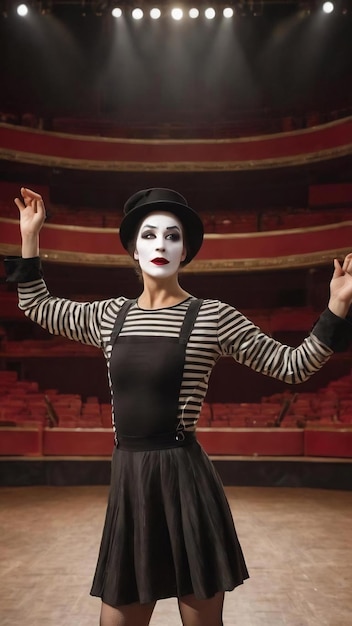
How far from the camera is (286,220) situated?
11.2 metres

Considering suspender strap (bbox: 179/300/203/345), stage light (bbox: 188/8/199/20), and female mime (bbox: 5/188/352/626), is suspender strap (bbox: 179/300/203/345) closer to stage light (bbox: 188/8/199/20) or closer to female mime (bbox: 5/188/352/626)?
female mime (bbox: 5/188/352/626)

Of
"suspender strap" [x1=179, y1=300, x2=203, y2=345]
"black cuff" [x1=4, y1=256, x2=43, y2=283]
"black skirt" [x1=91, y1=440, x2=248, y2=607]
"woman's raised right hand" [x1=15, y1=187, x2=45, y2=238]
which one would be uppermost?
"woman's raised right hand" [x1=15, y1=187, x2=45, y2=238]

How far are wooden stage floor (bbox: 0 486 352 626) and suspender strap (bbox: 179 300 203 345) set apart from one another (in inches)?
88.0

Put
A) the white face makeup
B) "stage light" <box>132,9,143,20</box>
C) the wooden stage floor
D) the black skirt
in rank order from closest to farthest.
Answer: the black skirt < the white face makeup < the wooden stage floor < "stage light" <box>132,9,143,20</box>

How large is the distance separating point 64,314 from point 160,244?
14.3 inches

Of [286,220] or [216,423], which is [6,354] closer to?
[216,423]

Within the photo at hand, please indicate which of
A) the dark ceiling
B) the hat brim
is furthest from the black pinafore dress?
the dark ceiling

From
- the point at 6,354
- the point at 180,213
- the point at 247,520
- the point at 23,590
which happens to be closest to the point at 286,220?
the point at 6,354

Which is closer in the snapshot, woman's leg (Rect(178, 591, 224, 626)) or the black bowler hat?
woman's leg (Rect(178, 591, 224, 626))

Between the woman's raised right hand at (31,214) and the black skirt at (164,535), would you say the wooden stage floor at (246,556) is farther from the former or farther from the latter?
the woman's raised right hand at (31,214)

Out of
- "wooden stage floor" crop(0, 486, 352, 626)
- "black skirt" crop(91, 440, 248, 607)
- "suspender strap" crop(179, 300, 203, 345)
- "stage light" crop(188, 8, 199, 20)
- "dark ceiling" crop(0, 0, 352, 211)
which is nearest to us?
"black skirt" crop(91, 440, 248, 607)

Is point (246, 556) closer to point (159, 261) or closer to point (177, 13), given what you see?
point (159, 261)

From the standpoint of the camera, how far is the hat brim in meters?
1.85

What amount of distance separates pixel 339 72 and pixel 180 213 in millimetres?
11996
